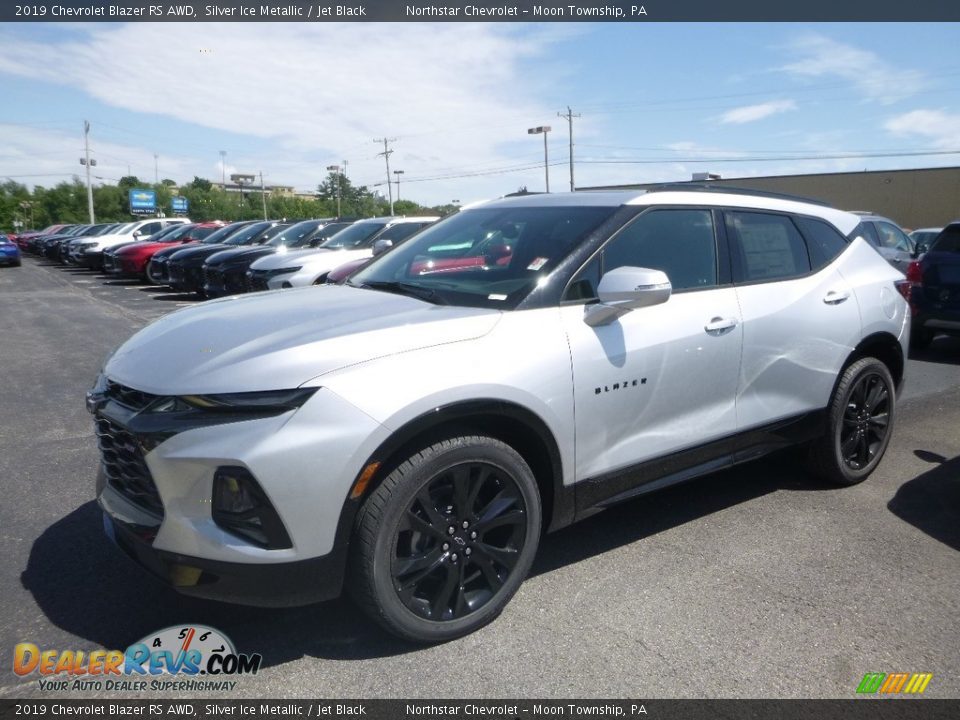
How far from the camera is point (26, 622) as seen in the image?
3.07 m

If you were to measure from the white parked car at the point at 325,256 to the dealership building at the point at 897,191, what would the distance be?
109ft

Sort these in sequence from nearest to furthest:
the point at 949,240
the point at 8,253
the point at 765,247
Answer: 1. the point at 765,247
2. the point at 949,240
3. the point at 8,253

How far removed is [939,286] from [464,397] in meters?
8.38

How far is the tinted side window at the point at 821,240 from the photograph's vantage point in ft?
15.0

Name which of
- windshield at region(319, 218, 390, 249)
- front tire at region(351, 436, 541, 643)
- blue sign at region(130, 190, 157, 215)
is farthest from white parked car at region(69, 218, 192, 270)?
blue sign at region(130, 190, 157, 215)

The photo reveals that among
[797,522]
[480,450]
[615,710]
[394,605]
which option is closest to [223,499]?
[394,605]

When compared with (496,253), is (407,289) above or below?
below

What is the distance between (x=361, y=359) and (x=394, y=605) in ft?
2.99

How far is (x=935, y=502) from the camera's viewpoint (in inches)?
179

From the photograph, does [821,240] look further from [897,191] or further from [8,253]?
[897,191]

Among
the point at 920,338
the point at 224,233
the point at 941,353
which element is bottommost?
the point at 941,353

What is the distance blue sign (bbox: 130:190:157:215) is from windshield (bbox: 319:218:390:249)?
73466 mm

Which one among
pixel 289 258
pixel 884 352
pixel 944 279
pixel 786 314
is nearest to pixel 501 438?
pixel 786 314

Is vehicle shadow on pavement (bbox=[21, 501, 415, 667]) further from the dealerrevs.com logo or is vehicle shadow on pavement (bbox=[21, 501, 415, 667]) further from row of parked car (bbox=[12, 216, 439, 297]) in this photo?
row of parked car (bbox=[12, 216, 439, 297])
